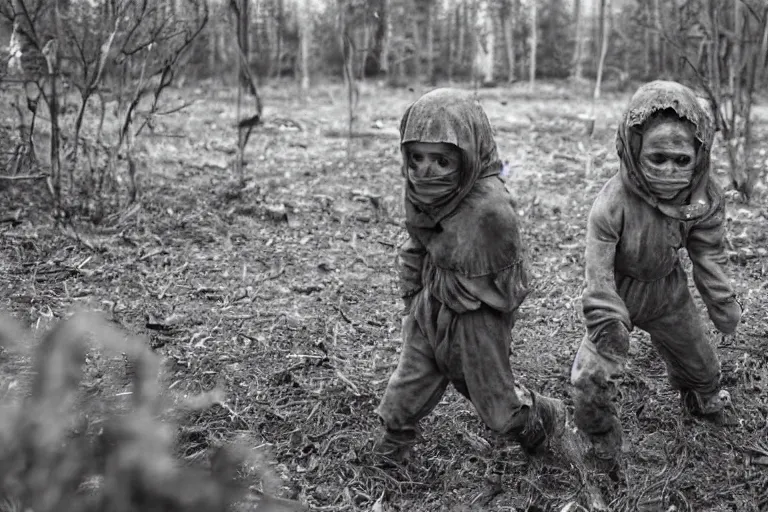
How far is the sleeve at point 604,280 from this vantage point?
13.0ft

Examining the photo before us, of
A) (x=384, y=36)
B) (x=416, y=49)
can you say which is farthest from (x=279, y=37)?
(x=416, y=49)

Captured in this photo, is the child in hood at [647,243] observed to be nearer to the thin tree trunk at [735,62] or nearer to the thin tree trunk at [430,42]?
the thin tree trunk at [735,62]

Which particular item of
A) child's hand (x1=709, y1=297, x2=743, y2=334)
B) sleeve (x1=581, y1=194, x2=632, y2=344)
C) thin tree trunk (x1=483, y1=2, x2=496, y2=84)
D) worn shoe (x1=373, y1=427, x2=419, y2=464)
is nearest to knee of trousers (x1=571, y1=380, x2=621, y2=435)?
sleeve (x1=581, y1=194, x2=632, y2=344)

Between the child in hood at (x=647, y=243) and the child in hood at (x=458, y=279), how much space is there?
0.28 metres

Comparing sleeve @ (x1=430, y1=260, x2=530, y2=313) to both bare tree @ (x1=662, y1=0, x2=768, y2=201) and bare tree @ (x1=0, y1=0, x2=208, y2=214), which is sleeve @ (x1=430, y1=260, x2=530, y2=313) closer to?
bare tree @ (x1=0, y1=0, x2=208, y2=214)

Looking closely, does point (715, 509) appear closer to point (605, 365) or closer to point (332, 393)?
point (605, 365)

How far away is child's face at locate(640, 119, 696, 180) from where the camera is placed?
3.85m

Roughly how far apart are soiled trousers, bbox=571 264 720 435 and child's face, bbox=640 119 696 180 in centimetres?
61

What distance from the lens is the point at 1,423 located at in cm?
169

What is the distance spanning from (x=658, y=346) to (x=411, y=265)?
4.98 feet

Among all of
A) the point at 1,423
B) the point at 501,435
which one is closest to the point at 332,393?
the point at 501,435

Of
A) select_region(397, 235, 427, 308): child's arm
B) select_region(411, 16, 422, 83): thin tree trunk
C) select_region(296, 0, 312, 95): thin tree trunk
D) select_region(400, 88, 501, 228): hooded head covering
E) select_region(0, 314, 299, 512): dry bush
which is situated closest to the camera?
select_region(0, 314, 299, 512): dry bush

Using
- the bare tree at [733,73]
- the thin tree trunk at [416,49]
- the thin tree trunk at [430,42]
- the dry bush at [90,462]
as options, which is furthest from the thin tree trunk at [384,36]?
the dry bush at [90,462]

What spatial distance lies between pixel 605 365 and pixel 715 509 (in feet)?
2.66
